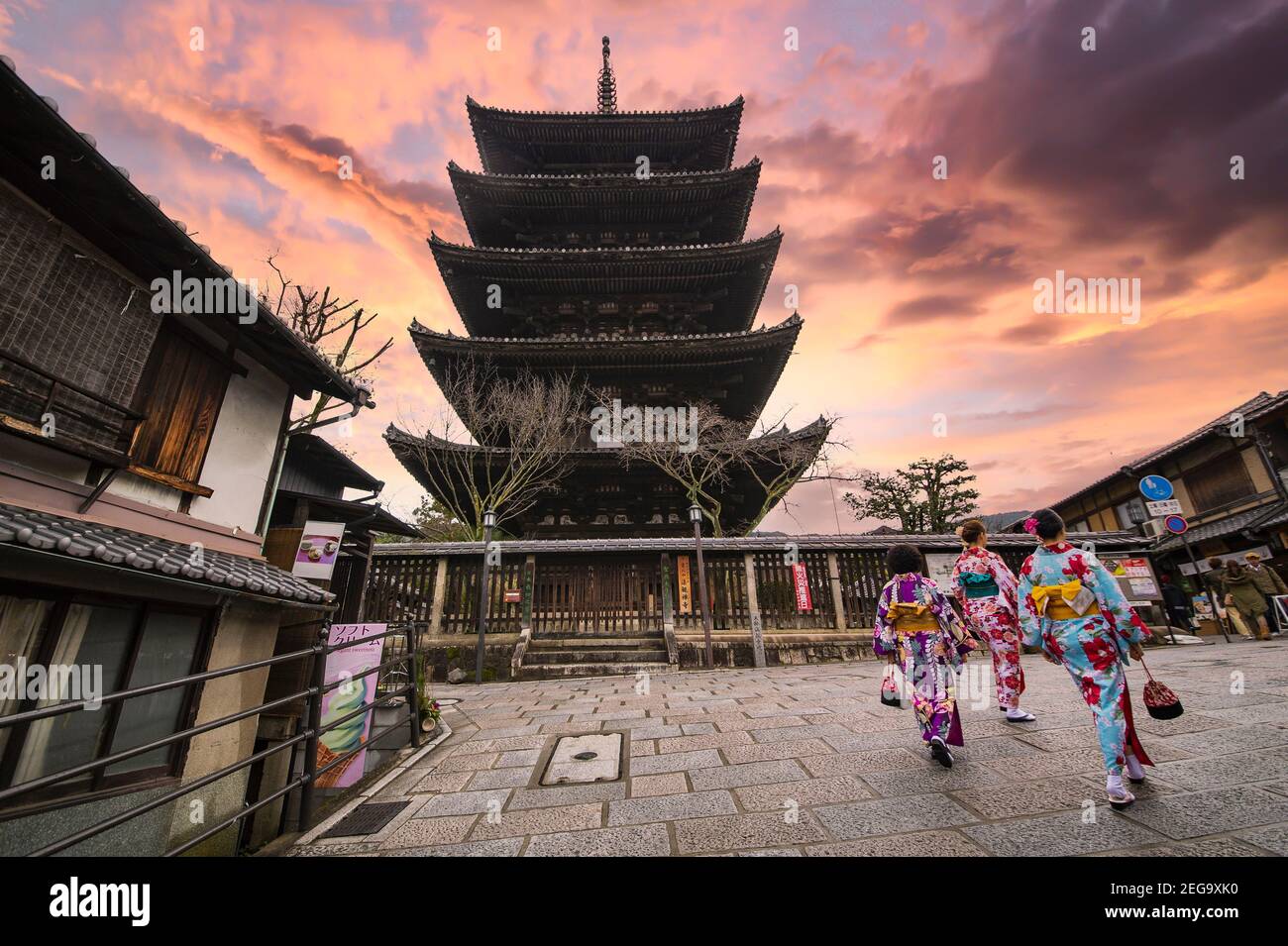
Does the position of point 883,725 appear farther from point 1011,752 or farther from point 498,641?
point 498,641

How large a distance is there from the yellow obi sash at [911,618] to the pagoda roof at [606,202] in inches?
679

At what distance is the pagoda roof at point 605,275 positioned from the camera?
15547mm

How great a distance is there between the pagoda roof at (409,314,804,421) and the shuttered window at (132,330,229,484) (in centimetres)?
865

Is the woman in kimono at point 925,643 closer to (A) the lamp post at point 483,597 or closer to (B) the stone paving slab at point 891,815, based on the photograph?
(B) the stone paving slab at point 891,815

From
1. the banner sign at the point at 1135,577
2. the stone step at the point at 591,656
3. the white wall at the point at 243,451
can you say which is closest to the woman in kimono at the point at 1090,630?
the stone step at the point at 591,656

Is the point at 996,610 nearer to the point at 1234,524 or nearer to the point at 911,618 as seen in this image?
the point at 911,618

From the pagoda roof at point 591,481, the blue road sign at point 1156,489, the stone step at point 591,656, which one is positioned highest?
the pagoda roof at point 591,481

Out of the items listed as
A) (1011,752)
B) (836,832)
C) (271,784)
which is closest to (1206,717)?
(1011,752)

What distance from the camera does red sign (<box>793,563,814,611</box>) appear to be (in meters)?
10.5

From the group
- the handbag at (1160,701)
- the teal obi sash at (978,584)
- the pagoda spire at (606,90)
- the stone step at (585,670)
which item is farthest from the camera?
the pagoda spire at (606,90)

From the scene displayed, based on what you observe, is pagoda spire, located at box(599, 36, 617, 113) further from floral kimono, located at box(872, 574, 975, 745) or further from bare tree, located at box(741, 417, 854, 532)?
floral kimono, located at box(872, 574, 975, 745)

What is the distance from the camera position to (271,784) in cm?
614
